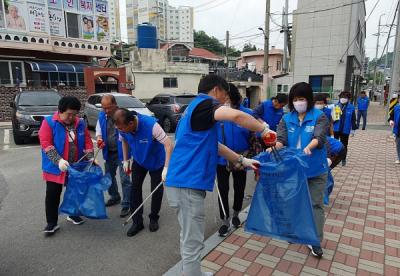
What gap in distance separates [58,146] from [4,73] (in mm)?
19568

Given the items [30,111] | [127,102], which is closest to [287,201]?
[30,111]

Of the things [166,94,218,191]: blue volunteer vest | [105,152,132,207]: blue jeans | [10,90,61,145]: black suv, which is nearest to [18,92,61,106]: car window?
[10,90,61,145]: black suv

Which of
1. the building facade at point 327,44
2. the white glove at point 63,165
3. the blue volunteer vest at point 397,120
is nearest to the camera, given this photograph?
the white glove at point 63,165

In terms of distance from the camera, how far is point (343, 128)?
21.8 feet

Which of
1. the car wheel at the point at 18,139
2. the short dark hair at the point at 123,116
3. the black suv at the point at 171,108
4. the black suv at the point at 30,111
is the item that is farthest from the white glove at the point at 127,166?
the black suv at the point at 171,108

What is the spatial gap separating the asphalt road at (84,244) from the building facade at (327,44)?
2116 centimetres

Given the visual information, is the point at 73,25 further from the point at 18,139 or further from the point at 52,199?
the point at 52,199

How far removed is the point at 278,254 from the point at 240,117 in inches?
69.3

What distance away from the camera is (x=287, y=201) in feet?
8.36

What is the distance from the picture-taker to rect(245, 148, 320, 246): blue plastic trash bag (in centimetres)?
252

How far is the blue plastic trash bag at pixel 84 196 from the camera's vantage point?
346cm

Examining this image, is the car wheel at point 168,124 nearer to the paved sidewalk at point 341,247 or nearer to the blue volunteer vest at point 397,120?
the blue volunteer vest at point 397,120

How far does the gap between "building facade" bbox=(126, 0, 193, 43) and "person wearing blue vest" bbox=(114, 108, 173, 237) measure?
38.1m

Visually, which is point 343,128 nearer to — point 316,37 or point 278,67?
point 316,37
